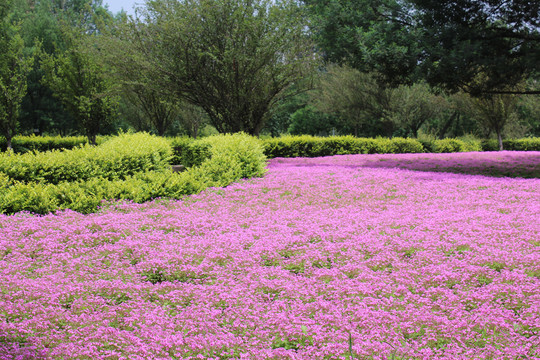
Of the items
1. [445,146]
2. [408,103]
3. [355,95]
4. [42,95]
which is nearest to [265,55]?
[355,95]

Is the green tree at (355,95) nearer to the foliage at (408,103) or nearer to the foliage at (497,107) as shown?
the foliage at (408,103)

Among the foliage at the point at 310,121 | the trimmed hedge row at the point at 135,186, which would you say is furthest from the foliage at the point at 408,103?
the trimmed hedge row at the point at 135,186

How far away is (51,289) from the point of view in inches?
158

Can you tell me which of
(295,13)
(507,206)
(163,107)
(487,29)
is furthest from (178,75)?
(507,206)

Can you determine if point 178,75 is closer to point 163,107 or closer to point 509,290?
point 163,107

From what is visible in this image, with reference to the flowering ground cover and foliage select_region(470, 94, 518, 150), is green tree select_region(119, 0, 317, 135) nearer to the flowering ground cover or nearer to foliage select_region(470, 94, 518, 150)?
the flowering ground cover

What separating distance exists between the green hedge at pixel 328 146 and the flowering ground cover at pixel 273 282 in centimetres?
1168

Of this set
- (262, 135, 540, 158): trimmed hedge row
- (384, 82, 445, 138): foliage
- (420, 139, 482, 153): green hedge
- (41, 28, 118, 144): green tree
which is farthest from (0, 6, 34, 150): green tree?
(420, 139, 482, 153): green hedge

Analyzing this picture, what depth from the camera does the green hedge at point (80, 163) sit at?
788 cm

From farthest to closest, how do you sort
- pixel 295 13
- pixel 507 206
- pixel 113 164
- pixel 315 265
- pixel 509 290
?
pixel 295 13
pixel 113 164
pixel 507 206
pixel 315 265
pixel 509 290

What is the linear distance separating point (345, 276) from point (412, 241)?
1.57 m

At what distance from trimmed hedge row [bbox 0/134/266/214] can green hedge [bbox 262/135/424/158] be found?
22.6 feet

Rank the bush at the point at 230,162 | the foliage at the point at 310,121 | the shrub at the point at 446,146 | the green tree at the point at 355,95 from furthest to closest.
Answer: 1. the foliage at the point at 310,121
2. the green tree at the point at 355,95
3. the shrub at the point at 446,146
4. the bush at the point at 230,162

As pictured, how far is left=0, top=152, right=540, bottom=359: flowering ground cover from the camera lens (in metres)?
3.16
